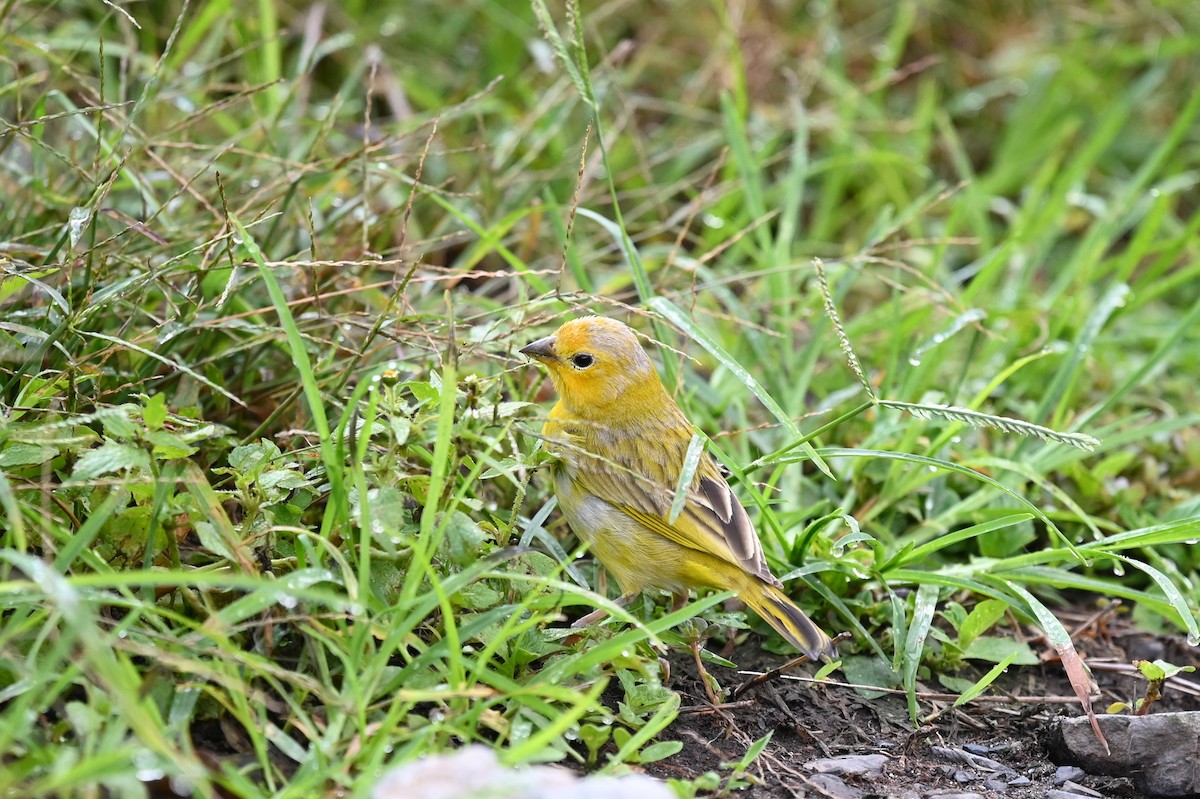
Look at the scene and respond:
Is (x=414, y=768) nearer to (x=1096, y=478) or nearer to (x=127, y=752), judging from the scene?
(x=127, y=752)

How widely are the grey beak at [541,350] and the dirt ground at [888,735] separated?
933mm

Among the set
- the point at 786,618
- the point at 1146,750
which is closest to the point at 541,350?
the point at 786,618

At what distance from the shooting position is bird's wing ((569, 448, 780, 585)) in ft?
10.5

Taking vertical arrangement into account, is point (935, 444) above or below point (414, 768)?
below

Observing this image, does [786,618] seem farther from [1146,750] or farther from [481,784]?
[481,784]

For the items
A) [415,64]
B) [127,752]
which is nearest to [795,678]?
[127,752]

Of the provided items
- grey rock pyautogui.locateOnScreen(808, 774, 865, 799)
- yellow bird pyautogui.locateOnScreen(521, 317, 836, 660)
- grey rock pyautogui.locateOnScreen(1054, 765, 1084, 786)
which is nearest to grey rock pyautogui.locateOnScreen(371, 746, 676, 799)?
grey rock pyautogui.locateOnScreen(808, 774, 865, 799)

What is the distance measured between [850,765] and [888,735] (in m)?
0.26

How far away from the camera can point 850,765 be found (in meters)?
2.92

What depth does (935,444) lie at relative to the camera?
3.75 metres

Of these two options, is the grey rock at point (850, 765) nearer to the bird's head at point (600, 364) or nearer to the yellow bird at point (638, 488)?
the yellow bird at point (638, 488)

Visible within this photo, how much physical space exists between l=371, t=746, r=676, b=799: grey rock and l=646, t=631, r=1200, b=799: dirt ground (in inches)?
33.0

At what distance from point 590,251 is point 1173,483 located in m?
2.36

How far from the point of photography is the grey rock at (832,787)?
2.79 metres
